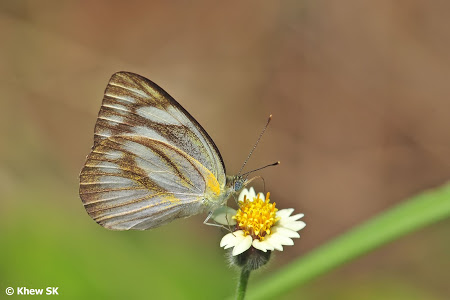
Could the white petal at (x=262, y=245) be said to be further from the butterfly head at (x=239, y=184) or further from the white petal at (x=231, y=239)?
the butterfly head at (x=239, y=184)

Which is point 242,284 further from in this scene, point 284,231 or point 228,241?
point 284,231

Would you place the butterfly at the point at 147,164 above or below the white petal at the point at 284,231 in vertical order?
above

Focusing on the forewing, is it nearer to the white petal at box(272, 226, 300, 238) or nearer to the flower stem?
the white petal at box(272, 226, 300, 238)

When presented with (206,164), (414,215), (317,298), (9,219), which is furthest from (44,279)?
(414,215)

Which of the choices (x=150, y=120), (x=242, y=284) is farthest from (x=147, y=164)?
(x=242, y=284)

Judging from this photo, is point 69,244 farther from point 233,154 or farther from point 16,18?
point 16,18

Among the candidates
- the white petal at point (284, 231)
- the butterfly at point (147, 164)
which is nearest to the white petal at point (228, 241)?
the white petal at point (284, 231)
